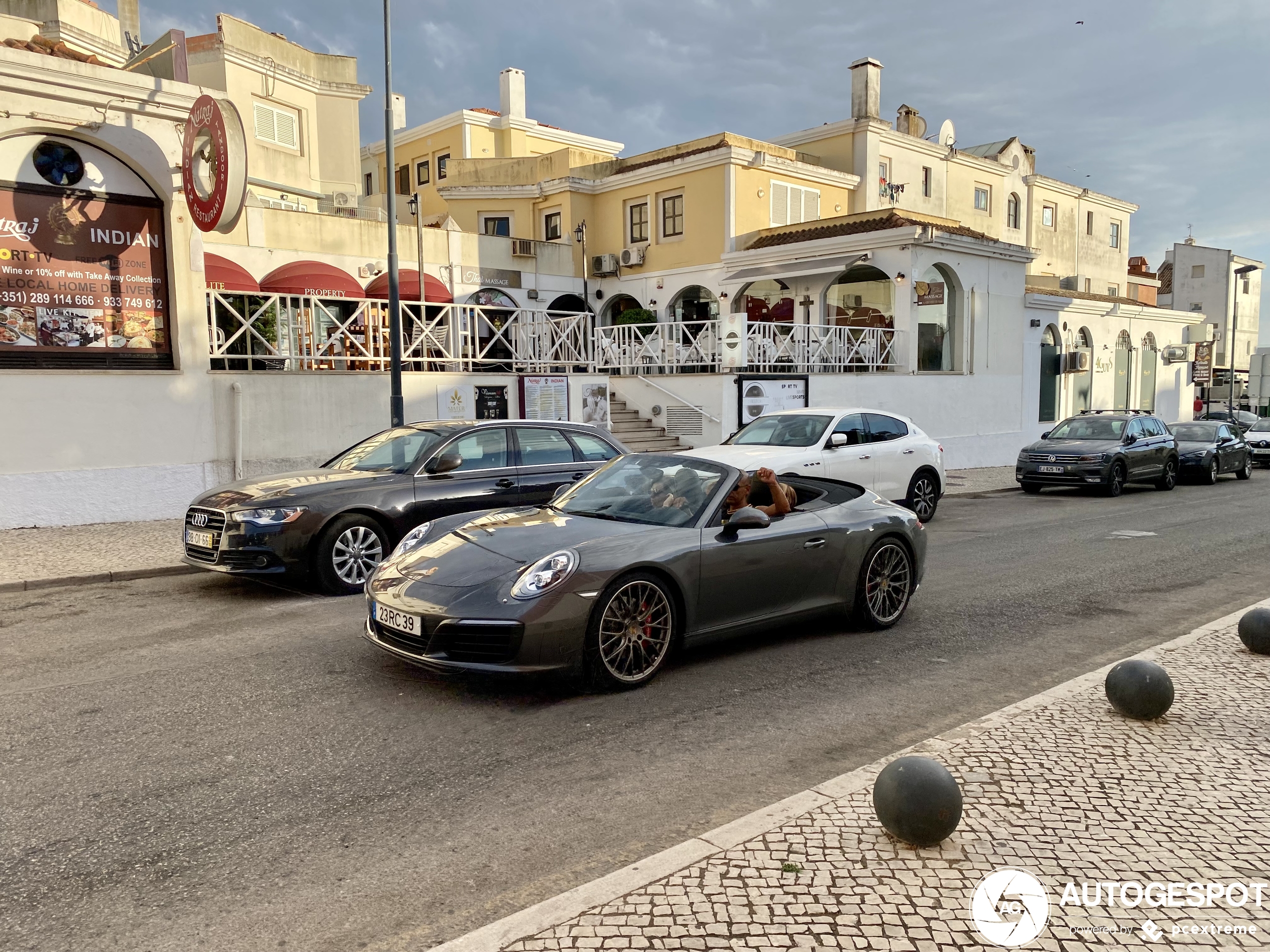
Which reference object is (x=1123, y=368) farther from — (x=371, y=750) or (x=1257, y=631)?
(x=371, y=750)

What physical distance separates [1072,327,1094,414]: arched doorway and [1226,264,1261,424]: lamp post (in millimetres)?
9489

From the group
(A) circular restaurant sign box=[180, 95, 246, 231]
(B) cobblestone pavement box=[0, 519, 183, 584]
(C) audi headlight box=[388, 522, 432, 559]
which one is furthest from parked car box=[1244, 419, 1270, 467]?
(B) cobblestone pavement box=[0, 519, 183, 584]

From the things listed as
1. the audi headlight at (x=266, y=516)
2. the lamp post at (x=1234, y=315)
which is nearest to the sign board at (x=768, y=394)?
the audi headlight at (x=266, y=516)

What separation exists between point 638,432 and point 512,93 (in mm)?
25932

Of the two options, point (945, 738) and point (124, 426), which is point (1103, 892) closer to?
point (945, 738)

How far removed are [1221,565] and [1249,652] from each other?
4549 mm

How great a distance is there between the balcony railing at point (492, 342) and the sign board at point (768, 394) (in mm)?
775

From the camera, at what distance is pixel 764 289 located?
2795 cm

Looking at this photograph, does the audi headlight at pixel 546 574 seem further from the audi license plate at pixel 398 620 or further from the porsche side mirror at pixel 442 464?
the porsche side mirror at pixel 442 464

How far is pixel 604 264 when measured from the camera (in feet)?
98.0

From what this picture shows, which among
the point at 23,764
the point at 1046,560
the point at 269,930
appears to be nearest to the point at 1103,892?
the point at 269,930

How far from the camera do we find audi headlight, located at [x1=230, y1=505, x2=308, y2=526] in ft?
25.2

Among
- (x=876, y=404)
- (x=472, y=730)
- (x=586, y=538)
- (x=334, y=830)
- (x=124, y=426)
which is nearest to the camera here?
(x=334, y=830)

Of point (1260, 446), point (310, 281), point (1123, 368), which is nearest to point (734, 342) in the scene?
point (310, 281)
